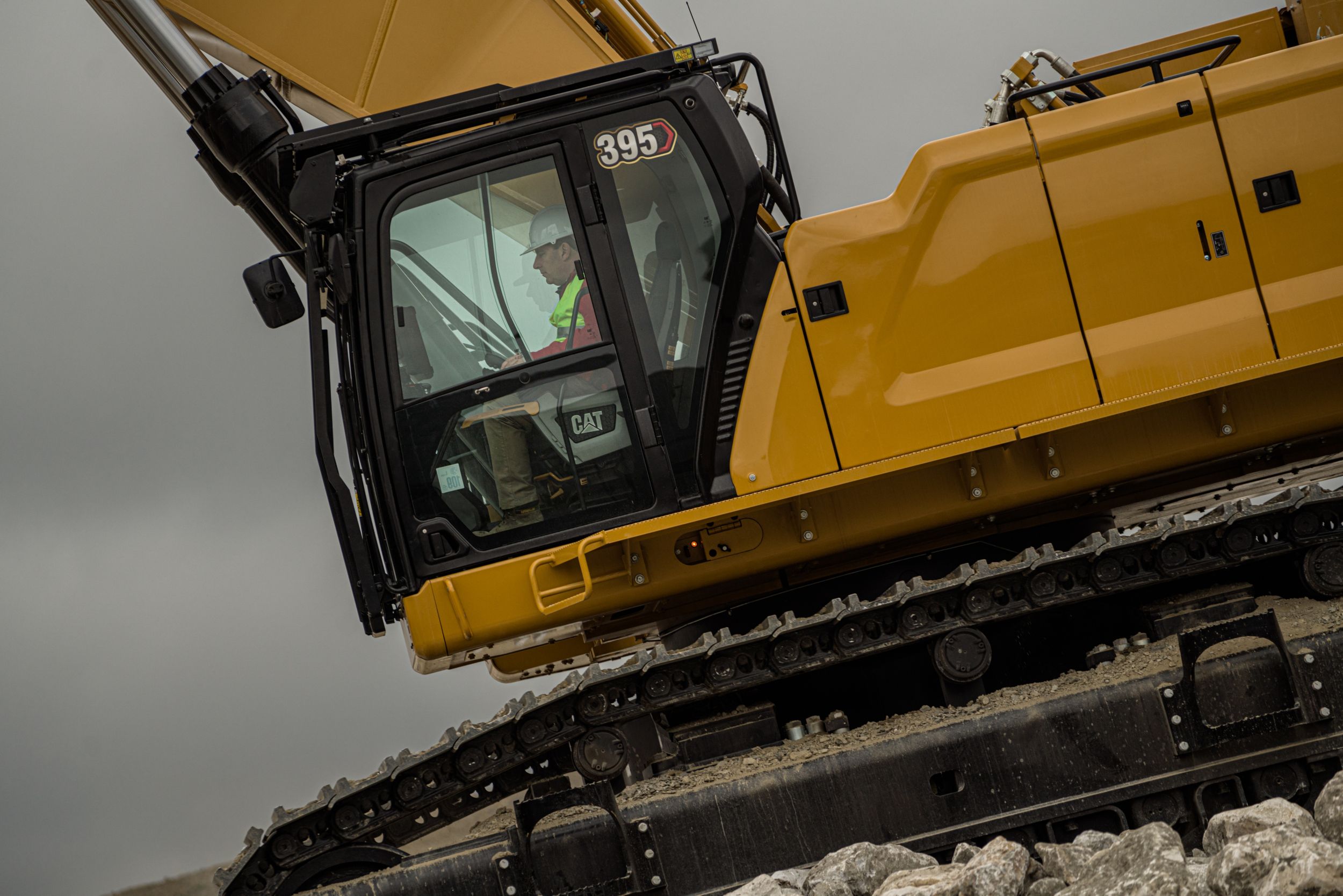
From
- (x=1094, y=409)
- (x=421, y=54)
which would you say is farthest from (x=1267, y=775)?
(x=421, y=54)

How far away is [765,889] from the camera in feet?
12.6

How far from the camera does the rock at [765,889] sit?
12.3 ft

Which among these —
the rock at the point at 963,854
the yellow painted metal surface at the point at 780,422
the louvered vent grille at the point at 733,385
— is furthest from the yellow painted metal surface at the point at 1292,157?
the rock at the point at 963,854

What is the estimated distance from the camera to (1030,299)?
4781 mm

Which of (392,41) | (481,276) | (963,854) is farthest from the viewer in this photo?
(392,41)

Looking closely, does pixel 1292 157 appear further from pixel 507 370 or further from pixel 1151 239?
pixel 507 370

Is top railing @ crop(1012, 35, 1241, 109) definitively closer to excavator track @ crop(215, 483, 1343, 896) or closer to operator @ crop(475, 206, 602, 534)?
excavator track @ crop(215, 483, 1343, 896)

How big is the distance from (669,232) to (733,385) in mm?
671

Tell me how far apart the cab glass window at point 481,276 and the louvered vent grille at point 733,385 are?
574 mm

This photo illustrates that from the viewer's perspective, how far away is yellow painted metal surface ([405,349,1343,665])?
15.3 ft

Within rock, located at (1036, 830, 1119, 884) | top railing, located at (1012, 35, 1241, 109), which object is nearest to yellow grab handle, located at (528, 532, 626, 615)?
rock, located at (1036, 830, 1119, 884)

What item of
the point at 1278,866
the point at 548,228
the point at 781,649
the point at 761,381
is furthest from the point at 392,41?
the point at 1278,866

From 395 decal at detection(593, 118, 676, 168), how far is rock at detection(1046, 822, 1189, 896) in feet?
9.86

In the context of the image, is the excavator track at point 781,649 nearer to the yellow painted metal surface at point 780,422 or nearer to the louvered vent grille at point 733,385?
the yellow painted metal surface at point 780,422
